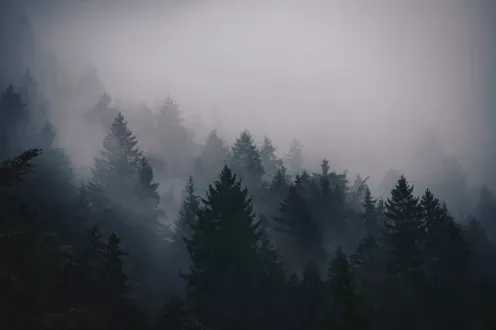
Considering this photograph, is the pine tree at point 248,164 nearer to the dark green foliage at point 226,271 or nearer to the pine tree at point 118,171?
the pine tree at point 118,171

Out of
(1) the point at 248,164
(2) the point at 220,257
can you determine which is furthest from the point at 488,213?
(2) the point at 220,257

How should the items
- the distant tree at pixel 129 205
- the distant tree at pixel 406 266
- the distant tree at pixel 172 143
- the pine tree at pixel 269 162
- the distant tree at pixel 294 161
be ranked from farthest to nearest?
the distant tree at pixel 294 161
the distant tree at pixel 172 143
the pine tree at pixel 269 162
the distant tree at pixel 129 205
the distant tree at pixel 406 266

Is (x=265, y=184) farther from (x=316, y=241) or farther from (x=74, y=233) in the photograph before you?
(x=74, y=233)

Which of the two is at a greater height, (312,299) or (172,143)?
(172,143)

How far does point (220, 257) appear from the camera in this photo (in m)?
24.6

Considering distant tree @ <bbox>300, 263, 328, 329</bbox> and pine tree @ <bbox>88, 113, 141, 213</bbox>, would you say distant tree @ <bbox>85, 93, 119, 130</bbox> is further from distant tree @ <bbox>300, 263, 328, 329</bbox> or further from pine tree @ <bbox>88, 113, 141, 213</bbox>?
distant tree @ <bbox>300, 263, 328, 329</bbox>

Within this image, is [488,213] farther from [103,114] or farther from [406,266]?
[103,114]

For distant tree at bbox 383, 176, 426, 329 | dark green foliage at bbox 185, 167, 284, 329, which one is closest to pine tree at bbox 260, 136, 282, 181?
distant tree at bbox 383, 176, 426, 329

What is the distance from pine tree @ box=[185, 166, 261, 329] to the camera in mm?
23688

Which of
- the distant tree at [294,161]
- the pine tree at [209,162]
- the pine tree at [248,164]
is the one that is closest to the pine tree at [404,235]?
the pine tree at [248,164]

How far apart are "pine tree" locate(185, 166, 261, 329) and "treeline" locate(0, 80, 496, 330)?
0.26 ft

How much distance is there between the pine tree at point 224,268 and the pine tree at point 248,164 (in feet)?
81.5

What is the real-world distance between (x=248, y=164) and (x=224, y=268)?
1178 inches

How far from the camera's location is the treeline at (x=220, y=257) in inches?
669
